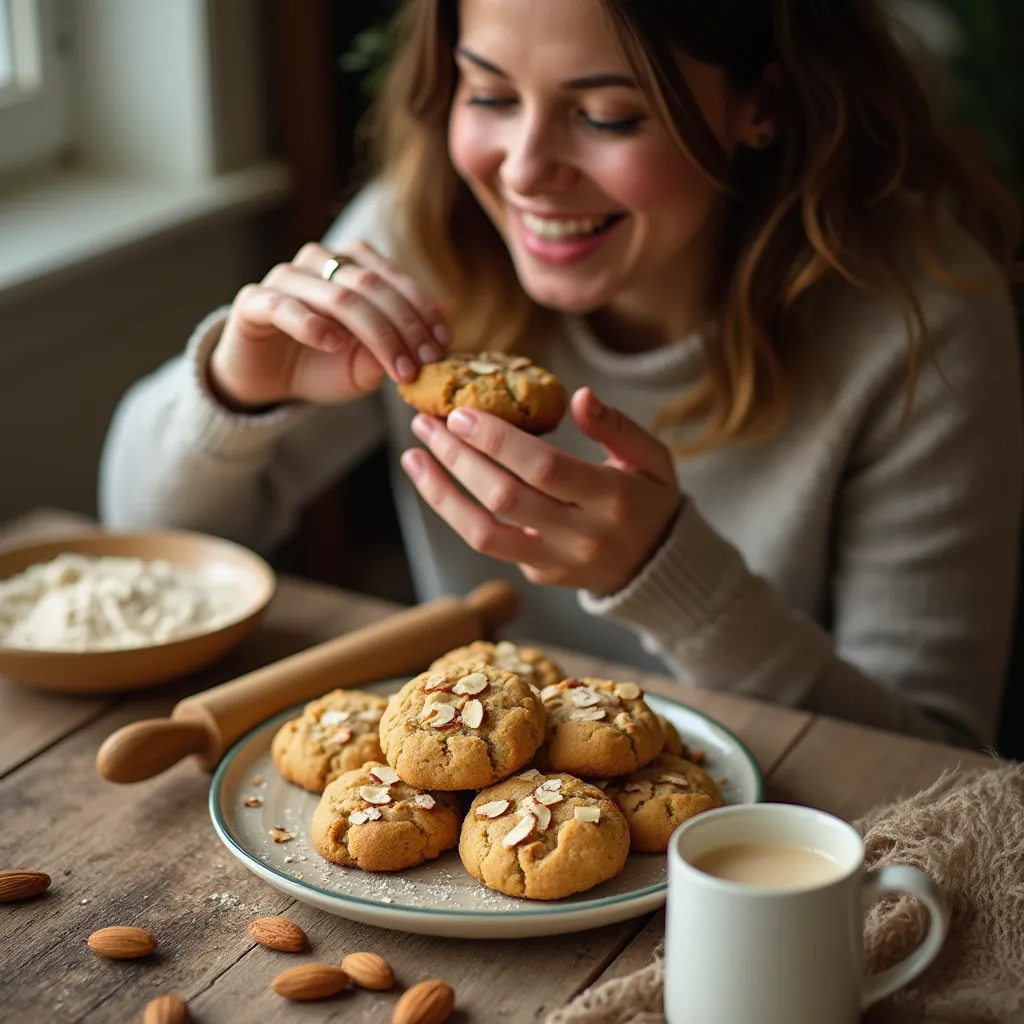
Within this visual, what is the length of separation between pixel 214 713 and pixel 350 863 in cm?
24

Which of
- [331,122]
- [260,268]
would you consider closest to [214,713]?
[260,268]

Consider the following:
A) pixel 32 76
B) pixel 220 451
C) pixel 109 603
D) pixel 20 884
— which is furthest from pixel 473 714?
pixel 32 76

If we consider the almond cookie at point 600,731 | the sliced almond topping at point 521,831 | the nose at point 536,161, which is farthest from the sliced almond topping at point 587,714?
the nose at point 536,161

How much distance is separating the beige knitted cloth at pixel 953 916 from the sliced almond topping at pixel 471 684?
237mm

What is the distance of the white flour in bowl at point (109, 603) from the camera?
1267 millimetres

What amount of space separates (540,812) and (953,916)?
0.97 ft

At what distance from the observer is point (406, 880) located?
3.07 ft

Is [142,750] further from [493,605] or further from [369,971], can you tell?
Result: [493,605]

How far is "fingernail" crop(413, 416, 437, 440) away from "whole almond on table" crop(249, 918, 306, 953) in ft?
1.48

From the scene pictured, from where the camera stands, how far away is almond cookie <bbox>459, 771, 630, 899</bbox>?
0.89 m

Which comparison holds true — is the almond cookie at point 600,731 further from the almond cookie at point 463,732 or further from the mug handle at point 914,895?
the mug handle at point 914,895

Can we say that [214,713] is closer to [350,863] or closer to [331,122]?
[350,863]

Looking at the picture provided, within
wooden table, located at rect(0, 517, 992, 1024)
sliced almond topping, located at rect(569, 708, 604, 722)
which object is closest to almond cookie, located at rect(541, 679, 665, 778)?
sliced almond topping, located at rect(569, 708, 604, 722)

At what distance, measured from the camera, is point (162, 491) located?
1.63 m
